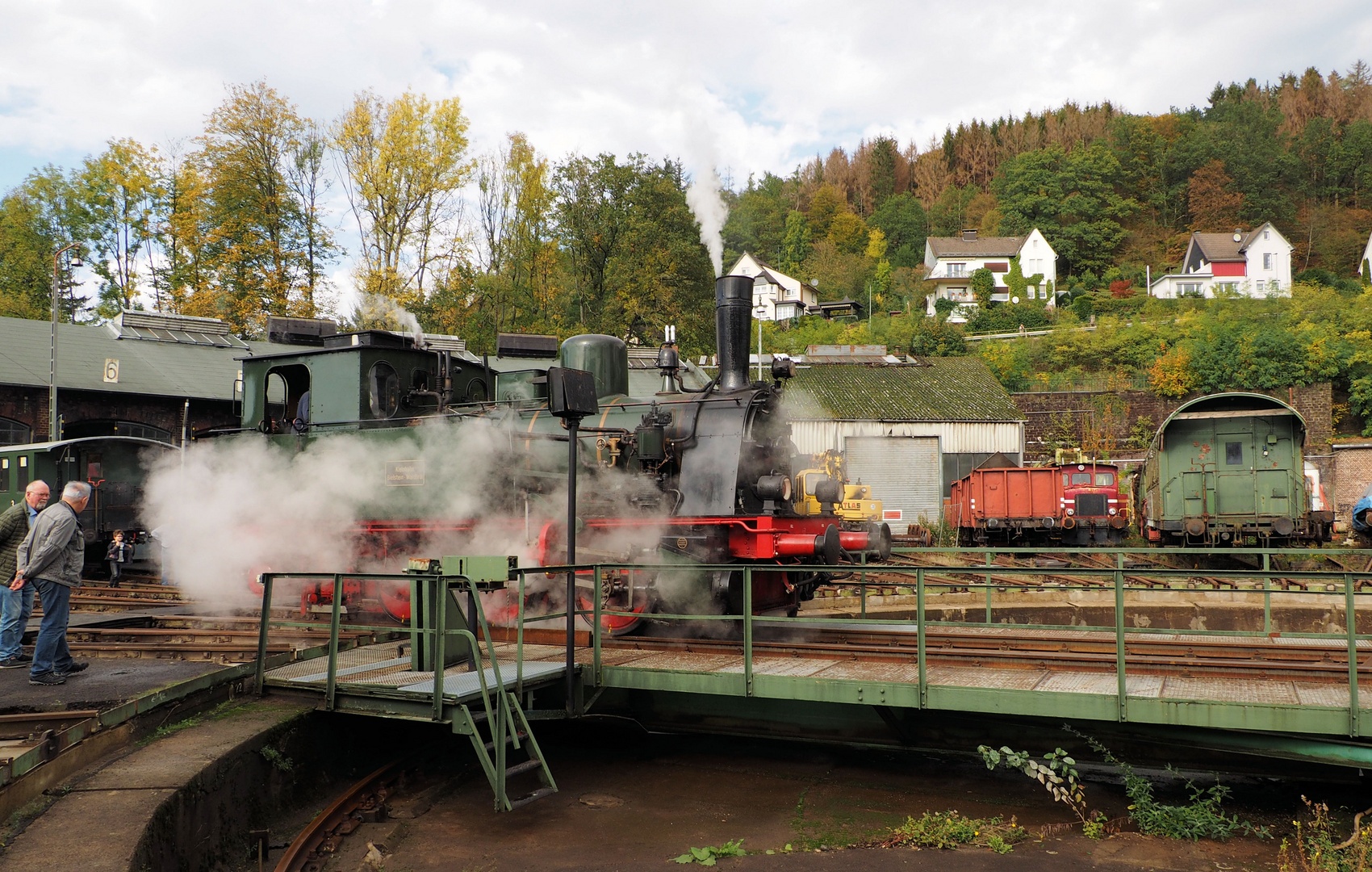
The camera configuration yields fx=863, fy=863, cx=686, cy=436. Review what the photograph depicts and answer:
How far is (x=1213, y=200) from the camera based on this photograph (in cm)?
6806

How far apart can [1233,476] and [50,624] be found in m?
20.9

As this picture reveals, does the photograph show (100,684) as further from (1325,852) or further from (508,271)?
(508,271)

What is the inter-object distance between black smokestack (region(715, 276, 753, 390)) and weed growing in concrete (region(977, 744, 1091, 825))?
4.58 meters

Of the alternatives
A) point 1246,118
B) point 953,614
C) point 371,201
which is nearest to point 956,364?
point 953,614

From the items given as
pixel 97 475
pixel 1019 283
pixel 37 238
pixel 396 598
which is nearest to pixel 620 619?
pixel 396 598

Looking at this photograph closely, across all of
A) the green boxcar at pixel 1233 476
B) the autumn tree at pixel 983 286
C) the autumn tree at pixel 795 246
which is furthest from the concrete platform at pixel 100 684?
the autumn tree at pixel 795 246

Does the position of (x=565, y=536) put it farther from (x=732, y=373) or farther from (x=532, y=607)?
(x=732, y=373)

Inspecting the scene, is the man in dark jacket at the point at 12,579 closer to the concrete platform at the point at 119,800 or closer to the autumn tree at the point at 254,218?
the concrete platform at the point at 119,800

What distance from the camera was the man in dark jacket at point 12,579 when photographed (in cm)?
701

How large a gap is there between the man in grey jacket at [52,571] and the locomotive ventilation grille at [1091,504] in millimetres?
19764

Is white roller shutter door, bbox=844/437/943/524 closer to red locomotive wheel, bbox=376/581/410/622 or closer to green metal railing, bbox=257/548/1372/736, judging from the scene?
green metal railing, bbox=257/548/1372/736

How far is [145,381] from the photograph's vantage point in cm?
2486

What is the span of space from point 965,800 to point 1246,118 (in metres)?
88.6

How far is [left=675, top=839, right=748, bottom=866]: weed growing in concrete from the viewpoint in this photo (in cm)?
559
